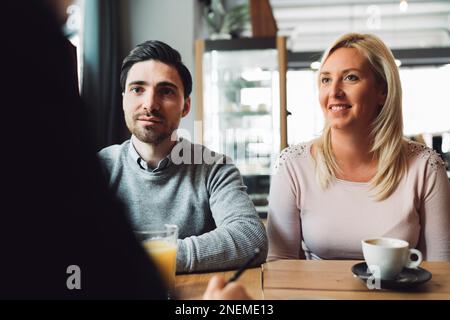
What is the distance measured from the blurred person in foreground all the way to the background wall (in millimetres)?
2919

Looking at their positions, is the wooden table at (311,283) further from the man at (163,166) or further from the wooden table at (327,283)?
the man at (163,166)

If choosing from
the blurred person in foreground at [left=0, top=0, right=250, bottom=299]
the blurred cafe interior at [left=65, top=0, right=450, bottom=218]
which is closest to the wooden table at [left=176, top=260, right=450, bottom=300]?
the blurred person in foreground at [left=0, top=0, right=250, bottom=299]

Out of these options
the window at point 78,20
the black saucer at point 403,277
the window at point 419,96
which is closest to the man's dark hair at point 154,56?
the black saucer at point 403,277

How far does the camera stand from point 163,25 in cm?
327

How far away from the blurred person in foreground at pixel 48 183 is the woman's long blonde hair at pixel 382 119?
1.02 meters

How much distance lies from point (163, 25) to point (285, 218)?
2.43 m

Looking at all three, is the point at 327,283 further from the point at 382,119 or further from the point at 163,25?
the point at 163,25

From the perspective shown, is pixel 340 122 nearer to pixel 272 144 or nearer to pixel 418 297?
pixel 418 297

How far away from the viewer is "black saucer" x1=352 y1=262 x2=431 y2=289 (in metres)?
0.73

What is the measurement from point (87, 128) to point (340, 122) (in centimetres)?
109

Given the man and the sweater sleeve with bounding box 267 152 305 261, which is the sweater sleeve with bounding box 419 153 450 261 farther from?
the man

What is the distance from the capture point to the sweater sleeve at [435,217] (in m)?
1.19

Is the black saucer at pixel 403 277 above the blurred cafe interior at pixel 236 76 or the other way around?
the other way around
